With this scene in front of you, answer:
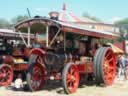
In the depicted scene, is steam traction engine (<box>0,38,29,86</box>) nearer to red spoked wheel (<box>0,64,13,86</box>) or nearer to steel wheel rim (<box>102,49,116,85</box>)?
red spoked wheel (<box>0,64,13,86</box>)

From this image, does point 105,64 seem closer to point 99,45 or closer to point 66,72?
point 99,45

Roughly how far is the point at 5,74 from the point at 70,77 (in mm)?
3383

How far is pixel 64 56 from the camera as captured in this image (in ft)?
41.4

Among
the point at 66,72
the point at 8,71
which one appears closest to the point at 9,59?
the point at 8,71

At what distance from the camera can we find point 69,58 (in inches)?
509

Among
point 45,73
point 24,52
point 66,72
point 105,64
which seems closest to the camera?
Answer: point 66,72

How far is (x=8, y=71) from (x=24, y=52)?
1280mm

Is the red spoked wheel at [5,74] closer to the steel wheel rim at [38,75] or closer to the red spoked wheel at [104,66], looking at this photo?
the steel wheel rim at [38,75]

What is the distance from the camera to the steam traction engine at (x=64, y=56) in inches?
475

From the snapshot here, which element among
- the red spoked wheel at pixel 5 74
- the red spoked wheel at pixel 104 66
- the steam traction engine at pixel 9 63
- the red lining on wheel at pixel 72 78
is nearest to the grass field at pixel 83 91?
the red lining on wheel at pixel 72 78

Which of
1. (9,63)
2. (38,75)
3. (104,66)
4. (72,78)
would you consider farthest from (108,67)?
(9,63)

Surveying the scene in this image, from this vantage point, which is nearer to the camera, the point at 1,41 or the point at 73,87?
the point at 73,87

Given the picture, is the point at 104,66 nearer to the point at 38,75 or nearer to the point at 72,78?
the point at 72,78

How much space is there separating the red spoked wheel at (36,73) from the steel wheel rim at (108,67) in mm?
2187
